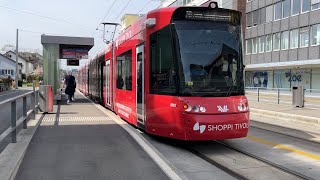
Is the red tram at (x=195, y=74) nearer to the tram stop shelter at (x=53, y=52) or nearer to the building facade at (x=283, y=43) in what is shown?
the tram stop shelter at (x=53, y=52)

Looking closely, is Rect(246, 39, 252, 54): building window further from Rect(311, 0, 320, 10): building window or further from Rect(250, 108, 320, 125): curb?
Rect(250, 108, 320, 125): curb

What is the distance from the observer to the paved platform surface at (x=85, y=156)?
630cm

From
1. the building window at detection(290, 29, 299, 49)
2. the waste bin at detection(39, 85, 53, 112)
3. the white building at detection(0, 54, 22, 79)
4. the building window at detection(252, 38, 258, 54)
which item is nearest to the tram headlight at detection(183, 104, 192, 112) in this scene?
the waste bin at detection(39, 85, 53, 112)

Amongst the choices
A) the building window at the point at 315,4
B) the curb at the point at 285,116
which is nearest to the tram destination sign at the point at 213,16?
the curb at the point at 285,116

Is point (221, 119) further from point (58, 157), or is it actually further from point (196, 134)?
point (58, 157)

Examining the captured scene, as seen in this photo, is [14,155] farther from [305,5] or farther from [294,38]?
[294,38]

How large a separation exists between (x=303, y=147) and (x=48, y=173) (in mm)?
5641

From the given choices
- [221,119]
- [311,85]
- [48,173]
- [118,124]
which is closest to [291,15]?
[311,85]

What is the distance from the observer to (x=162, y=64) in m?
8.71

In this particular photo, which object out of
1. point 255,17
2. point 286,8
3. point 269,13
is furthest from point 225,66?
point 255,17

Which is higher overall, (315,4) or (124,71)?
(315,4)

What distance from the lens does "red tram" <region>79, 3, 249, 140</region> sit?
795 centimetres

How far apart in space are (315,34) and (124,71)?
31002mm

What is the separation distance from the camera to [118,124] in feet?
39.6
